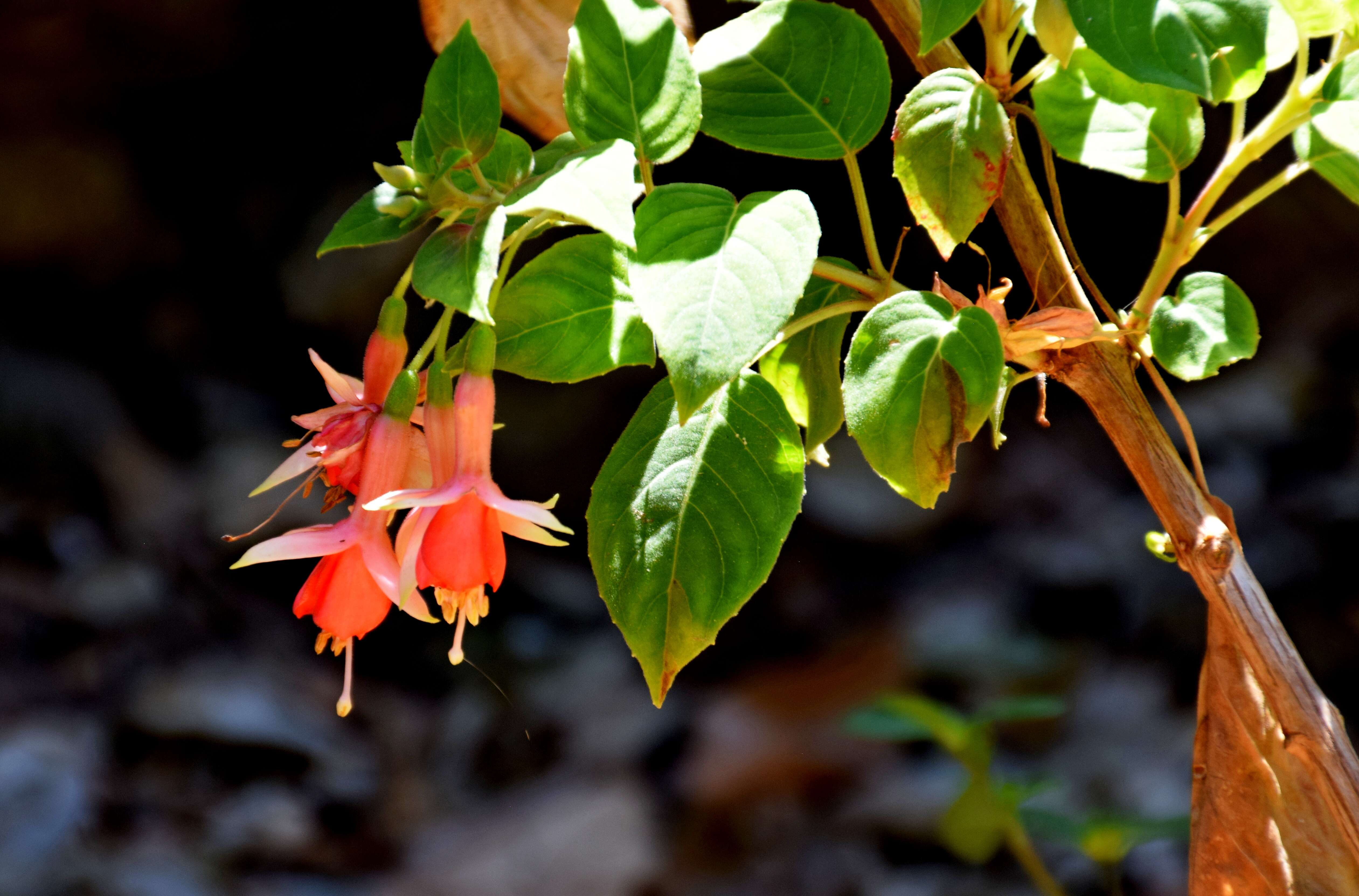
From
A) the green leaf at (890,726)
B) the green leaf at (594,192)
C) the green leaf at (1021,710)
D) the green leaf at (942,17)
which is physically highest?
the green leaf at (942,17)

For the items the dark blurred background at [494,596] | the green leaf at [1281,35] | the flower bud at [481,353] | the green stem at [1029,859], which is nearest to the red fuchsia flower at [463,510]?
the flower bud at [481,353]

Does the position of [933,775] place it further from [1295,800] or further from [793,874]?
[1295,800]

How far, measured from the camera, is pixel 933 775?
1151 mm

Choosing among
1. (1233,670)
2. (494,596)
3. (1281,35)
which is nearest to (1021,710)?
(1233,670)

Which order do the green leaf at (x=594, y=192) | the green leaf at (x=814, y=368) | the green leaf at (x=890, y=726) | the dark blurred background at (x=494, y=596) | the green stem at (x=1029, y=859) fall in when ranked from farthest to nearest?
the dark blurred background at (x=494, y=596) < the green leaf at (x=890, y=726) < the green stem at (x=1029, y=859) < the green leaf at (x=814, y=368) < the green leaf at (x=594, y=192)

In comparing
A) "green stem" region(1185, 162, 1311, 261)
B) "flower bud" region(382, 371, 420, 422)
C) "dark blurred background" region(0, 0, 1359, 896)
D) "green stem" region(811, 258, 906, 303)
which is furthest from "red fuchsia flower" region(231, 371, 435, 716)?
"dark blurred background" region(0, 0, 1359, 896)

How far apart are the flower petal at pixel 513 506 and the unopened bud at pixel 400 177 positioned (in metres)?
0.07

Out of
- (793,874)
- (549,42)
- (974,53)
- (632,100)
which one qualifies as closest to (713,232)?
(632,100)

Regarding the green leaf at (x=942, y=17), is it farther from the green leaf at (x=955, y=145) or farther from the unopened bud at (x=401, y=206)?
the unopened bud at (x=401, y=206)

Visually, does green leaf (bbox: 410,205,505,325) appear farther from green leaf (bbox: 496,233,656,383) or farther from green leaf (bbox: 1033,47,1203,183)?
green leaf (bbox: 1033,47,1203,183)

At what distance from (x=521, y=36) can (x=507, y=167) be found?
114 millimetres

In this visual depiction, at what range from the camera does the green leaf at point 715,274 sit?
192 millimetres

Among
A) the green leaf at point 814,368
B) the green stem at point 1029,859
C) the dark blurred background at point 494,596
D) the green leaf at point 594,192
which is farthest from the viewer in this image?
the dark blurred background at point 494,596

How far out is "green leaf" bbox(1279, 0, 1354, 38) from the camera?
238mm
